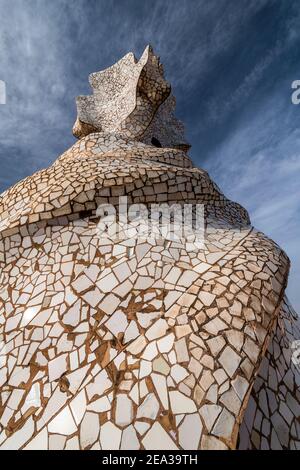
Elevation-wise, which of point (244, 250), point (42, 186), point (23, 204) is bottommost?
point (244, 250)

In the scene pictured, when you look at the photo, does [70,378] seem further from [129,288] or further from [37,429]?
[129,288]

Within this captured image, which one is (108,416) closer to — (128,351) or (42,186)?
(128,351)

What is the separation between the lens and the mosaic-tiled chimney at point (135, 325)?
1.73 metres

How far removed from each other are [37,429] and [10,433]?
30cm

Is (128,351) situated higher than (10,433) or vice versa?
(128,351)

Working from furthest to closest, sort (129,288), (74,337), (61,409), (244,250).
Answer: (244,250)
(129,288)
(74,337)
(61,409)

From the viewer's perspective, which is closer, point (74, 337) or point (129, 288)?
point (74, 337)

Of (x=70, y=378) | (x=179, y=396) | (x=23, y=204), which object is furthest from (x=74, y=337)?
(x=23, y=204)

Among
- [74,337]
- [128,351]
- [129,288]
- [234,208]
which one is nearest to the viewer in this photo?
[128,351]

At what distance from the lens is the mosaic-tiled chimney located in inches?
68.2

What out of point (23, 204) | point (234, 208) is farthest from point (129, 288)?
point (234, 208)

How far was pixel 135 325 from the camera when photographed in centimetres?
244

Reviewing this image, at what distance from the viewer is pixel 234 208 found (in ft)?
16.6
